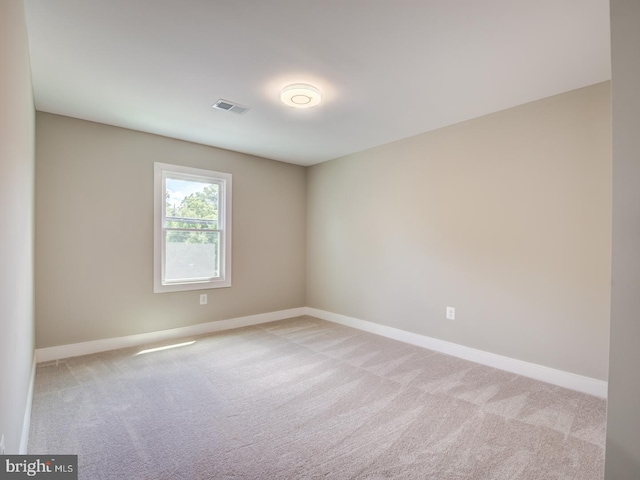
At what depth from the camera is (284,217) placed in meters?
5.11

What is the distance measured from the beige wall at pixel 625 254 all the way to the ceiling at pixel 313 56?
787mm

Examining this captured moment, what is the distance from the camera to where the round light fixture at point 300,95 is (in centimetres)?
261

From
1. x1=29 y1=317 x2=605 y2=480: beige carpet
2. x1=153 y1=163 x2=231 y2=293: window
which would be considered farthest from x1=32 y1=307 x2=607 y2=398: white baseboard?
x1=153 y1=163 x2=231 y2=293: window

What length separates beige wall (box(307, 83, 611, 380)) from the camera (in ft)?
8.56

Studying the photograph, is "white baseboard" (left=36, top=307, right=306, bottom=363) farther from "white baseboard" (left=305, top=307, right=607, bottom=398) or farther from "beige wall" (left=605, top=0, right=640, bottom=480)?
"beige wall" (left=605, top=0, right=640, bottom=480)

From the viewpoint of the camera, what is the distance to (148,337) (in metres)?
3.79

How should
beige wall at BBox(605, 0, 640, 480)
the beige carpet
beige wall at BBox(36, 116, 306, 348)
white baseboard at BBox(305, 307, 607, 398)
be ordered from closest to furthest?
1. beige wall at BBox(605, 0, 640, 480)
2. the beige carpet
3. white baseboard at BBox(305, 307, 607, 398)
4. beige wall at BBox(36, 116, 306, 348)

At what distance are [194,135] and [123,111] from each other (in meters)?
0.83

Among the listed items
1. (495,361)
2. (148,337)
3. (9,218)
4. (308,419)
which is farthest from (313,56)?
(148,337)

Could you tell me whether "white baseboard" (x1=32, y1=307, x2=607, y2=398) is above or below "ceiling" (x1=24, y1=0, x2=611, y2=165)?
below

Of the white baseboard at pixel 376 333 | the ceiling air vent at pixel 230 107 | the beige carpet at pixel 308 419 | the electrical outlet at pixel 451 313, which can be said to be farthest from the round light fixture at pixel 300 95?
the white baseboard at pixel 376 333

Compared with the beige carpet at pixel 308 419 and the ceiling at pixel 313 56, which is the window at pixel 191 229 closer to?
the ceiling at pixel 313 56

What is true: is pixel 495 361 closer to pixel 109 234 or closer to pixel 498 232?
pixel 498 232

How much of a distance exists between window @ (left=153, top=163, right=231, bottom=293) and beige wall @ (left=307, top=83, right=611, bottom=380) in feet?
5.90
